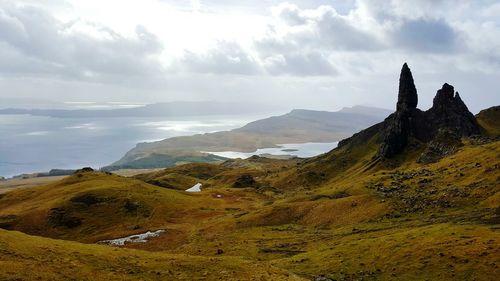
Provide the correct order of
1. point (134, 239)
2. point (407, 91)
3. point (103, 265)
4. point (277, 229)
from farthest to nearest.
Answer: point (407, 91) < point (134, 239) < point (277, 229) < point (103, 265)

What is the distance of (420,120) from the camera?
603ft

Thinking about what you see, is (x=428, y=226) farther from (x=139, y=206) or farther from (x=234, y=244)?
(x=139, y=206)

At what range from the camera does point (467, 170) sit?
96562mm

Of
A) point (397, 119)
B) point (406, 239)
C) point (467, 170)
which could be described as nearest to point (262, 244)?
point (406, 239)

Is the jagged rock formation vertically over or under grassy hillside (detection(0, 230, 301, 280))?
over

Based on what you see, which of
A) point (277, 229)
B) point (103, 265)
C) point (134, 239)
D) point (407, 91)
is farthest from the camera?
point (407, 91)

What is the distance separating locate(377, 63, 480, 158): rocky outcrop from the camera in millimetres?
172625

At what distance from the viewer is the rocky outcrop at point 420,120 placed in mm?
172625

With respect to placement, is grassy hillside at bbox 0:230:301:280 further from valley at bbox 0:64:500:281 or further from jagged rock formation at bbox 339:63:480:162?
jagged rock formation at bbox 339:63:480:162

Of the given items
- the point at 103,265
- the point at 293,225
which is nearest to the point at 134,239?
the point at 293,225

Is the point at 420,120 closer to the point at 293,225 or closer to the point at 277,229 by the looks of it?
the point at 293,225

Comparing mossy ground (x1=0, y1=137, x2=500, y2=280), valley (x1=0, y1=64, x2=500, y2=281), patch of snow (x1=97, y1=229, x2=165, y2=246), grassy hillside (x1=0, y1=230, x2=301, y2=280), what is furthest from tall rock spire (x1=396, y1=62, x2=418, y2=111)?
grassy hillside (x1=0, y1=230, x2=301, y2=280)

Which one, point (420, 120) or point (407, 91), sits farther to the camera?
point (407, 91)

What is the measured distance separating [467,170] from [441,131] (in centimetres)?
6375
